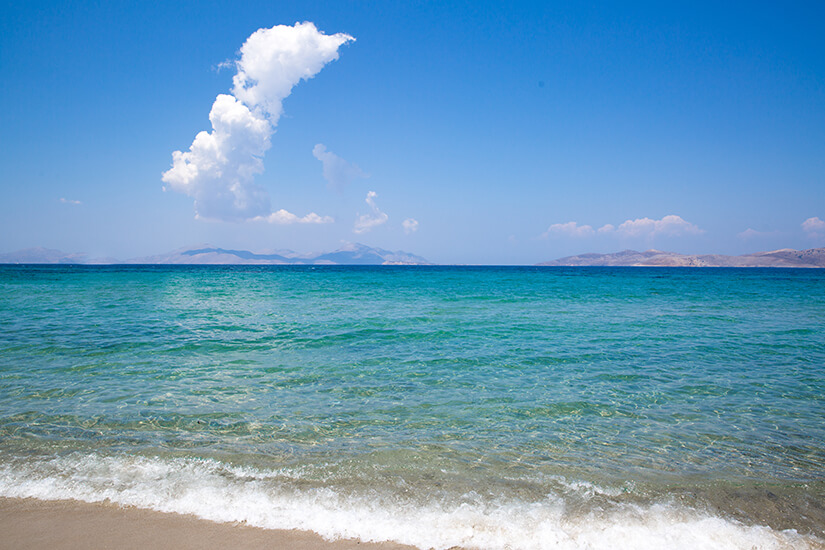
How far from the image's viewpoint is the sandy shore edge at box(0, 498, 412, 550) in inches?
148

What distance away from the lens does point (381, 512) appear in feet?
14.1

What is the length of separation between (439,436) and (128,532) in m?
3.83

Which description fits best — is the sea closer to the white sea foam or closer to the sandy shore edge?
the white sea foam

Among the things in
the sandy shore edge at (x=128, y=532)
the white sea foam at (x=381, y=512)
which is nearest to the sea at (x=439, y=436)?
the white sea foam at (x=381, y=512)

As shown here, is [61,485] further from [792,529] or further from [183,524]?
[792,529]

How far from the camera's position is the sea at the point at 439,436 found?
423 centimetres

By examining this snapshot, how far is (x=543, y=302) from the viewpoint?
25.9 meters

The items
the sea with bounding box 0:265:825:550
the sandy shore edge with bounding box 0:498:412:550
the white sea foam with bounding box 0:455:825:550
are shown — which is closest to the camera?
the sandy shore edge with bounding box 0:498:412:550

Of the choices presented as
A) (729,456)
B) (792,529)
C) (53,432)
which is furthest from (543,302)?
(53,432)

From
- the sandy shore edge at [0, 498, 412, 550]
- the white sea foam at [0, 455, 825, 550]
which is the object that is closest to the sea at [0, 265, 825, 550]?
the white sea foam at [0, 455, 825, 550]

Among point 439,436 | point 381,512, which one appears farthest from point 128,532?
point 439,436

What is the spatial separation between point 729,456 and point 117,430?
8717mm

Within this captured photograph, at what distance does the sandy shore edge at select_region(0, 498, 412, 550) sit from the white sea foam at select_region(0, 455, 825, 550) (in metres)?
0.11

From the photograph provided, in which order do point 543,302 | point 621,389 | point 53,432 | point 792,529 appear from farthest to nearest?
point 543,302 < point 621,389 < point 53,432 < point 792,529
